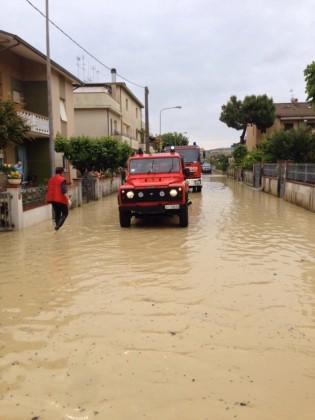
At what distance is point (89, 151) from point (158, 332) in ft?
53.6

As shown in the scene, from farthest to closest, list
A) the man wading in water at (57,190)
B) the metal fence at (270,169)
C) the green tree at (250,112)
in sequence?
the green tree at (250,112) → the metal fence at (270,169) → the man wading in water at (57,190)

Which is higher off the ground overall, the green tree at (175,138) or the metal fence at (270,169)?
the green tree at (175,138)

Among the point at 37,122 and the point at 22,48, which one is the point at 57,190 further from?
the point at 22,48

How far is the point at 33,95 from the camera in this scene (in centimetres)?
2142

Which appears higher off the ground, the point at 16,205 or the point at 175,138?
the point at 175,138

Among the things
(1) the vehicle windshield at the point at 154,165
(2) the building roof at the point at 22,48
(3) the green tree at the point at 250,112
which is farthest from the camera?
(3) the green tree at the point at 250,112

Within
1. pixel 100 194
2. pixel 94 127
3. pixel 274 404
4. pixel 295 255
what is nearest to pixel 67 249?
pixel 295 255

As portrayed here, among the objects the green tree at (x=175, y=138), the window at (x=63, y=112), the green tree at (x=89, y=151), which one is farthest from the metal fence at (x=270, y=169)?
the green tree at (x=175, y=138)

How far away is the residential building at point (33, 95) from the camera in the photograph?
1914cm

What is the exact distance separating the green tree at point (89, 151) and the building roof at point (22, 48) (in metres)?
3.99

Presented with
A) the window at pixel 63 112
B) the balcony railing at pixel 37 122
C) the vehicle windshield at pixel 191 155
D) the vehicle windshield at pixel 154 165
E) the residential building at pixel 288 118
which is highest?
the residential building at pixel 288 118

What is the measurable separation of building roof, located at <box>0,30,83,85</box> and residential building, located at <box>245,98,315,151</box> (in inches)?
1071

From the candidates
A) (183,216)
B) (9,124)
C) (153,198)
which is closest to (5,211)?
(9,124)

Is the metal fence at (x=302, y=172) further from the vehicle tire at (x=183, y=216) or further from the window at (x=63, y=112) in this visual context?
the window at (x=63, y=112)
